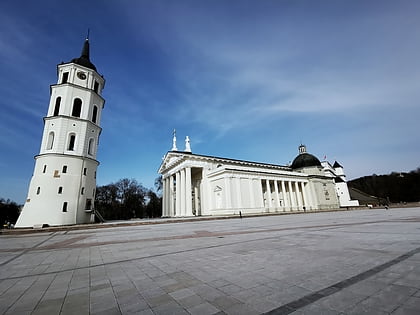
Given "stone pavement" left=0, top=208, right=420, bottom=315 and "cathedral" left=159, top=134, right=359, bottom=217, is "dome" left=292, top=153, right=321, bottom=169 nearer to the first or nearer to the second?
"cathedral" left=159, top=134, right=359, bottom=217

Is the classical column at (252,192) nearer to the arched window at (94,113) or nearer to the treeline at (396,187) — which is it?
the arched window at (94,113)

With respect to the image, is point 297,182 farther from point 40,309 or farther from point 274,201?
point 40,309

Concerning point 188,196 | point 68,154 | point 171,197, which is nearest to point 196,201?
point 171,197

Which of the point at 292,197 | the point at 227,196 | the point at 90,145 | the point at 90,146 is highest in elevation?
the point at 90,145

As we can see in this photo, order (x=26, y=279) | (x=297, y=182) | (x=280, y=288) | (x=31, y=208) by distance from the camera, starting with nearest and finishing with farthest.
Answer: (x=280, y=288) < (x=26, y=279) < (x=31, y=208) < (x=297, y=182)

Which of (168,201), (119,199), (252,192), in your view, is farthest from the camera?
(119,199)

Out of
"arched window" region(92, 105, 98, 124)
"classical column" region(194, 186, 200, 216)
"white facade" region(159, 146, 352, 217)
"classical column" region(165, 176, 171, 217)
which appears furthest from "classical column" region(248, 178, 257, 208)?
"arched window" region(92, 105, 98, 124)

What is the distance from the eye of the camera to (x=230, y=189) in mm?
36406

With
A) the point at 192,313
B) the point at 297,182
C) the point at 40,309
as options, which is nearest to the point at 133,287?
the point at 40,309

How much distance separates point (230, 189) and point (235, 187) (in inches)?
48.0

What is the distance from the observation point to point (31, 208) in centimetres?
2294

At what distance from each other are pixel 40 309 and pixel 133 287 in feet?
4.15

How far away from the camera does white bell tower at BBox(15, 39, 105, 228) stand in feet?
76.6

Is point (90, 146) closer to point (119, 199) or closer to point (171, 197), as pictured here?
point (171, 197)
